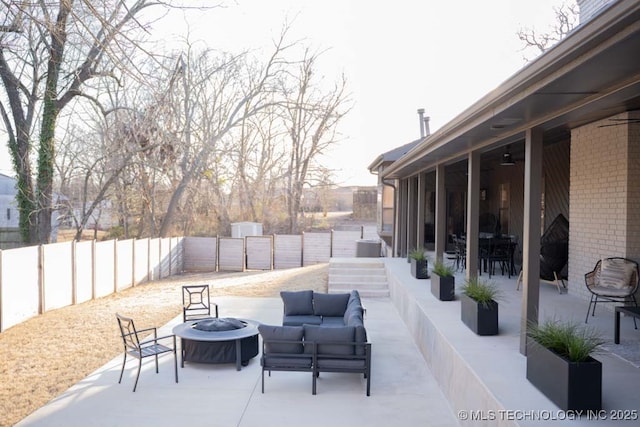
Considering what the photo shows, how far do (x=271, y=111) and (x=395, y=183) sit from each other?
11.1 m

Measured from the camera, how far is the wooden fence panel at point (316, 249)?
19.6 m

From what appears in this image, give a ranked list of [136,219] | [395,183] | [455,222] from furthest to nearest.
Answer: [136,219] < [455,222] < [395,183]

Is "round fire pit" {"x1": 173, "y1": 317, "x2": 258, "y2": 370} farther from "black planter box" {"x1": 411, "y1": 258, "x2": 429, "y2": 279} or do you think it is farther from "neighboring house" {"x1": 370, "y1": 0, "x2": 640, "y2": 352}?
"black planter box" {"x1": 411, "y1": 258, "x2": 429, "y2": 279}

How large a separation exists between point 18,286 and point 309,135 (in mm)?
21548

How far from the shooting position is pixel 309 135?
1157 inches

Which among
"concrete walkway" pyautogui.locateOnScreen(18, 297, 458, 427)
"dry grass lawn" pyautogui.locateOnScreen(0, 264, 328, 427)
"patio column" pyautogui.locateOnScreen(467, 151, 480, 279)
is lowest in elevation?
"dry grass lawn" pyautogui.locateOnScreen(0, 264, 328, 427)

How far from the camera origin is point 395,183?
16750 millimetres

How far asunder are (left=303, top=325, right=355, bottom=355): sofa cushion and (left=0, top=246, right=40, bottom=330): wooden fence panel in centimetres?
585

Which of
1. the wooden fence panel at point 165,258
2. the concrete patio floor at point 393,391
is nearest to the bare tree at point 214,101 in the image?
the wooden fence panel at point 165,258

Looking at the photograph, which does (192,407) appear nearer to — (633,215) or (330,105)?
(633,215)

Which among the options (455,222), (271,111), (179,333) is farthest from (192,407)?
(271,111)

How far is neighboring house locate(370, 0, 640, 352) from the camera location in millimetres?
2939

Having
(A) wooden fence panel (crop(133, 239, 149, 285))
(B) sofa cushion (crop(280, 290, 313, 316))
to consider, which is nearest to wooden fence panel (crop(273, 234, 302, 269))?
(A) wooden fence panel (crop(133, 239, 149, 285))

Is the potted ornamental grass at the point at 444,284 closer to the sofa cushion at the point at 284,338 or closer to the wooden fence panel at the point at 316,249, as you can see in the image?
the sofa cushion at the point at 284,338
